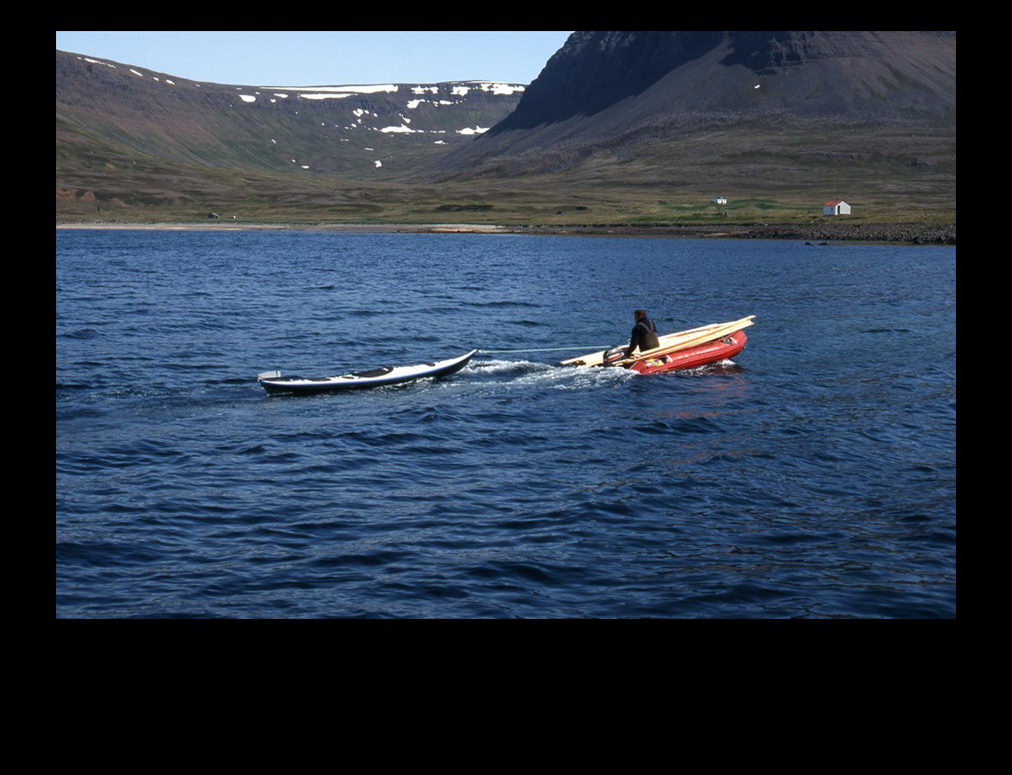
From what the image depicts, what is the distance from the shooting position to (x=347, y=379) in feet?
103

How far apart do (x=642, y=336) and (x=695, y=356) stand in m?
2.96

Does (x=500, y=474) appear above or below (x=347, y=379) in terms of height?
below

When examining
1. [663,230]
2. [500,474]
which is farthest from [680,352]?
[663,230]

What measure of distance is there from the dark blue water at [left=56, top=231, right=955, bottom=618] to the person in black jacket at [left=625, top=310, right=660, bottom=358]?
46.1 inches

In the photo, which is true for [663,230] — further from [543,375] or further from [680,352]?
[543,375]

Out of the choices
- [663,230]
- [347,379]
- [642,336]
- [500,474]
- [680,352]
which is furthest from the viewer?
[663,230]

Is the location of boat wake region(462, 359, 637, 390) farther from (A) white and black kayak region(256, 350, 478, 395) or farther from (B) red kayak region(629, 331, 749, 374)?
(A) white and black kayak region(256, 350, 478, 395)

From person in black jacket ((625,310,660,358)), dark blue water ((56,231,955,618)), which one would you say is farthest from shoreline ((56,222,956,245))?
person in black jacket ((625,310,660,358))

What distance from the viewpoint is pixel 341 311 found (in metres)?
58.1
